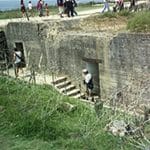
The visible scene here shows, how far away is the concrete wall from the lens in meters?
14.6

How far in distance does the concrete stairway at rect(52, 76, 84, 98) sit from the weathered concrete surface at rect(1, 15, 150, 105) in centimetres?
28

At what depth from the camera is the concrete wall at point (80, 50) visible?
14.6 m

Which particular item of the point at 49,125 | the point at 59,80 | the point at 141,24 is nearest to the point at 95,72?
the point at 59,80

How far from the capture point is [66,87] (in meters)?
17.5

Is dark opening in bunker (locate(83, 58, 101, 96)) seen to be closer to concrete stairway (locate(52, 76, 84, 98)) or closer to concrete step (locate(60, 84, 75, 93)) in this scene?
concrete stairway (locate(52, 76, 84, 98))

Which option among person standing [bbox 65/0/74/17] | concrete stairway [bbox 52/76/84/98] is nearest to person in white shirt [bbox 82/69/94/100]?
concrete stairway [bbox 52/76/84/98]

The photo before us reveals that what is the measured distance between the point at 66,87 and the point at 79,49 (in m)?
1.61

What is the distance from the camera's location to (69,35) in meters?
17.5

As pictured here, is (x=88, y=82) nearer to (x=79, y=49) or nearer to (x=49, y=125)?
(x=79, y=49)

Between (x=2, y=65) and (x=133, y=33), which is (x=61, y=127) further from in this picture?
(x=2, y=65)

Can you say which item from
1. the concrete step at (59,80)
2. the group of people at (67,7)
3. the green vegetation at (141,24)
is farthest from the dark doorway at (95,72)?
the group of people at (67,7)

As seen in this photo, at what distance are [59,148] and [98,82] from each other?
24.6 ft

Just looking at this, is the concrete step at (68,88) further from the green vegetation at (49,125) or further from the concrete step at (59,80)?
the green vegetation at (49,125)

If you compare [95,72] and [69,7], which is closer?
[95,72]
